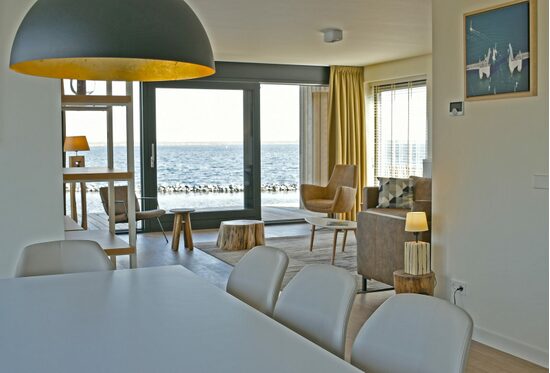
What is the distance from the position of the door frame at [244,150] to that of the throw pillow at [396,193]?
2824mm

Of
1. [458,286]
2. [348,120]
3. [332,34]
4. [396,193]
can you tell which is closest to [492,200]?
[458,286]

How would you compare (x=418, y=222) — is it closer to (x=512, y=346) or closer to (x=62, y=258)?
(x=512, y=346)

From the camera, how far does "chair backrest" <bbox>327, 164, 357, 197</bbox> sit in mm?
9752

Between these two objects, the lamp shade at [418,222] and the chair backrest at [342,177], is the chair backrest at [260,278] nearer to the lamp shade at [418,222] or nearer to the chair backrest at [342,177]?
the lamp shade at [418,222]

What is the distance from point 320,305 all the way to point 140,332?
0.63 m

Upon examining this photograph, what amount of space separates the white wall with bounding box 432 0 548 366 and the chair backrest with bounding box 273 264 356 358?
199cm

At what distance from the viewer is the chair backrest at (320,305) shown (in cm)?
231

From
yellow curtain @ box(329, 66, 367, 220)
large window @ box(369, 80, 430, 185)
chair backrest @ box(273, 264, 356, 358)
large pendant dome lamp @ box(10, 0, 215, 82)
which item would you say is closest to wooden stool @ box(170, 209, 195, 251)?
yellow curtain @ box(329, 66, 367, 220)

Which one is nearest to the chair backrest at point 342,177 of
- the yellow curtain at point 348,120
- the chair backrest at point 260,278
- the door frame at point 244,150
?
the yellow curtain at point 348,120

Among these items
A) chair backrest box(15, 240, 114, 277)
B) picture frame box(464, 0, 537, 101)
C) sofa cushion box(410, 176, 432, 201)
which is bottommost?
chair backrest box(15, 240, 114, 277)

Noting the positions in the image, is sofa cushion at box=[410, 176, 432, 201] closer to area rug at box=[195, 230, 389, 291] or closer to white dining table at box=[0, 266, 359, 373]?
area rug at box=[195, 230, 389, 291]

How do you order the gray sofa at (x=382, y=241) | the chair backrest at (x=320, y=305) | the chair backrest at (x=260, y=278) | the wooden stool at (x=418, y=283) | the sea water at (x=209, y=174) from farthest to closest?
the sea water at (x=209, y=174) < the gray sofa at (x=382, y=241) < the wooden stool at (x=418, y=283) < the chair backrest at (x=260, y=278) < the chair backrest at (x=320, y=305)

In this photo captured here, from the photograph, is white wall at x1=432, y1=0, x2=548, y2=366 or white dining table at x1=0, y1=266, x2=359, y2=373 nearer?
white dining table at x1=0, y1=266, x2=359, y2=373

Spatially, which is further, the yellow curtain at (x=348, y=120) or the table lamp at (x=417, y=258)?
the yellow curtain at (x=348, y=120)
